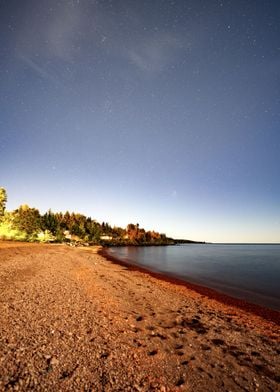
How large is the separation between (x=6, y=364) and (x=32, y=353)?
2.59ft

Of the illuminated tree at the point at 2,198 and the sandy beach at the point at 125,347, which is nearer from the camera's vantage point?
the sandy beach at the point at 125,347

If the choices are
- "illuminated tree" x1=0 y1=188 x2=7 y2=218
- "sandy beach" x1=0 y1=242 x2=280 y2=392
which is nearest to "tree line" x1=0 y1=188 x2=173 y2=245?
"illuminated tree" x1=0 y1=188 x2=7 y2=218

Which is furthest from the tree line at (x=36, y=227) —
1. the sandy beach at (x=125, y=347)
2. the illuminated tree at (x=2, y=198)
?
the sandy beach at (x=125, y=347)

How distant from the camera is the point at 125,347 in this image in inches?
301

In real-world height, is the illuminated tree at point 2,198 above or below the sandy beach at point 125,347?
above

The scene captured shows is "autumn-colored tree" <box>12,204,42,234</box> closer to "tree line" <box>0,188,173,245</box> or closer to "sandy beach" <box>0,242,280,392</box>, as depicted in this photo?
"tree line" <box>0,188,173,245</box>

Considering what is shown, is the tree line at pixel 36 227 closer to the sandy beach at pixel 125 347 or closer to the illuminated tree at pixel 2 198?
the illuminated tree at pixel 2 198

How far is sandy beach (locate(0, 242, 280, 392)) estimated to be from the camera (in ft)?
19.2

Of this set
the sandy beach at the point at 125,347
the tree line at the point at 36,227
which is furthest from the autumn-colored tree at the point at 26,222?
the sandy beach at the point at 125,347

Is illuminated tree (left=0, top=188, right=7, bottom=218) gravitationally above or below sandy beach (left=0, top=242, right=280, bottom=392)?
above

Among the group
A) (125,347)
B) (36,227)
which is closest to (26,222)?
(36,227)

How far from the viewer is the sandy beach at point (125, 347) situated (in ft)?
19.2

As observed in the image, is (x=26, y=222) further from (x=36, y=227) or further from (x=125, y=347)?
(x=125, y=347)

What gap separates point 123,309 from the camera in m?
12.1
